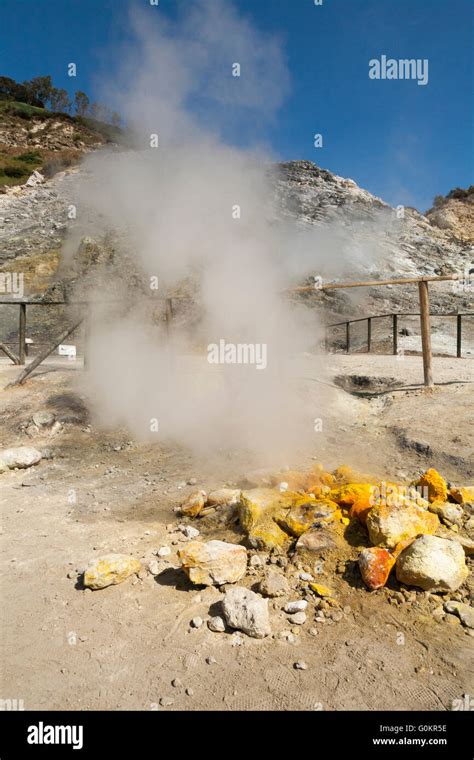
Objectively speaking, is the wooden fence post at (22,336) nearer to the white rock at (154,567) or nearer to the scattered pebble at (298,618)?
the white rock at (154,567)

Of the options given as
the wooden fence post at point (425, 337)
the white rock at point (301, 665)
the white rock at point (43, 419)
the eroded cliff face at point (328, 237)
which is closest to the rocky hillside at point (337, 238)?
the eroded cliff face at point (328, 237)

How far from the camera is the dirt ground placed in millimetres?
1672

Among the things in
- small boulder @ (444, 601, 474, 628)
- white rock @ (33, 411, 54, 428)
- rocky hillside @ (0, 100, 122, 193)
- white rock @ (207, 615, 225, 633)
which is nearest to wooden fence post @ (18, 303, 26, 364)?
white rock @ (33, 411, 54, 428)

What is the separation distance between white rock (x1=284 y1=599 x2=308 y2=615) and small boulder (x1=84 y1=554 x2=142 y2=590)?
2.91 feet

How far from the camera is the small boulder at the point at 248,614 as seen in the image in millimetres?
1940

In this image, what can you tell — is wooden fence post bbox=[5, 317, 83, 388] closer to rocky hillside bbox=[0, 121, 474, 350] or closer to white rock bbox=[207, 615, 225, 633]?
white rock bbox=[207, 615, 225, 633]

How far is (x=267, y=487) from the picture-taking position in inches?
131

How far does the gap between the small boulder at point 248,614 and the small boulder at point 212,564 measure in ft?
0.82

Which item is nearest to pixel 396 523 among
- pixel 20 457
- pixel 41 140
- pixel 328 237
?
pixel 20 457

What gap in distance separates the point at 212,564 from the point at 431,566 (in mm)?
1112

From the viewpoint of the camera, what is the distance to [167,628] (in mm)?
2029

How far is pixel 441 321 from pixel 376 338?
8.57 feet

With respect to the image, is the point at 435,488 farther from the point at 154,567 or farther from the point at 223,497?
the point at 154,567
